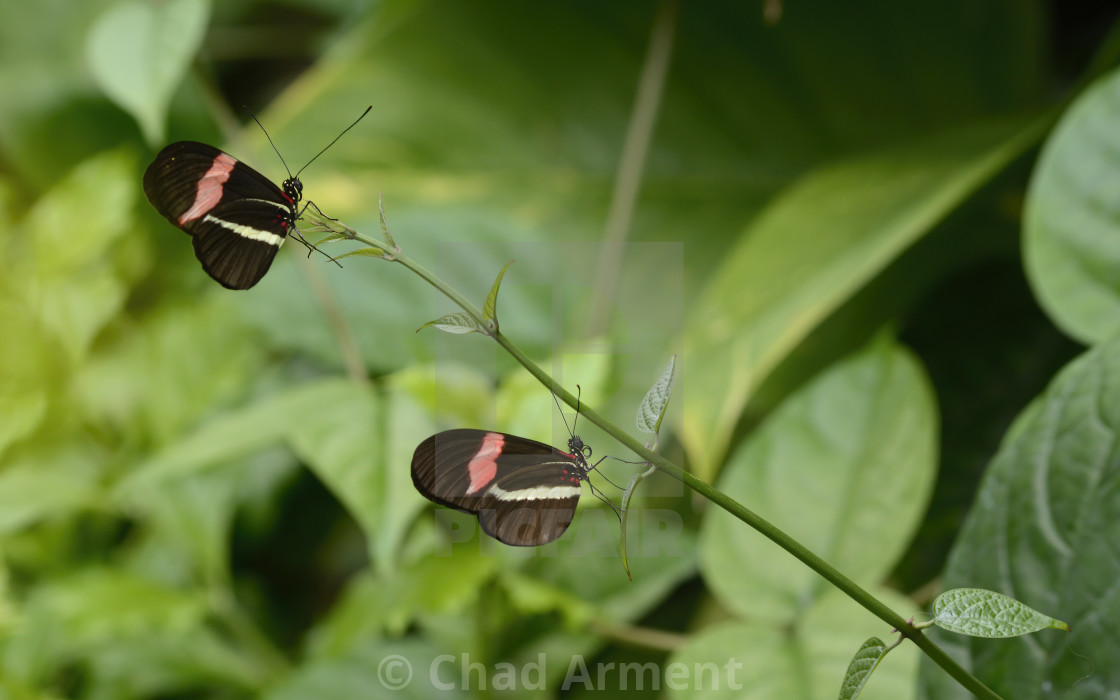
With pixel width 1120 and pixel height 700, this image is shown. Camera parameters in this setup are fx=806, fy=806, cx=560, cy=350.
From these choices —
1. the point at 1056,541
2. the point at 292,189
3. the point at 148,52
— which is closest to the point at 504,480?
the point at 292,189

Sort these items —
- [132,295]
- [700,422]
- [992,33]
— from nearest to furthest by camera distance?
[700,422] → [992,33] → [132,295]

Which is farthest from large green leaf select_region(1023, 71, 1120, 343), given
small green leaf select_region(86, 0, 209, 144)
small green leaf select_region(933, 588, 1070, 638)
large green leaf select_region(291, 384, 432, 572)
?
small green leaf select_region(86, 0, 209, 144)

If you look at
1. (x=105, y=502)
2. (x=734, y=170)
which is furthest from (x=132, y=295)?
(x=734, y=170)

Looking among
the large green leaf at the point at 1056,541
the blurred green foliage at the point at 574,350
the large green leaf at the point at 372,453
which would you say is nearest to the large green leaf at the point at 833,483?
the blurred green foliage at the point at 574,350

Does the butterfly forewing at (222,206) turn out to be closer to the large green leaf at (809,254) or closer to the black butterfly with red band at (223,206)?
the black butterfly with red band at (223,206)

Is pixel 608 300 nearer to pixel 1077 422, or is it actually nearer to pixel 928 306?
pixel 928 306

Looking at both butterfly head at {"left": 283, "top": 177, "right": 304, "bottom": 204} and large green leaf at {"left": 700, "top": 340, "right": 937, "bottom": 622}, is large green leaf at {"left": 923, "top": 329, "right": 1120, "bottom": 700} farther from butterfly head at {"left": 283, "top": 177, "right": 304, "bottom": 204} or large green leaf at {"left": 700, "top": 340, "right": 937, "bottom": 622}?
butterfly head at {"left": 283, "top": 177, "right": 304, "bottom": 204}
